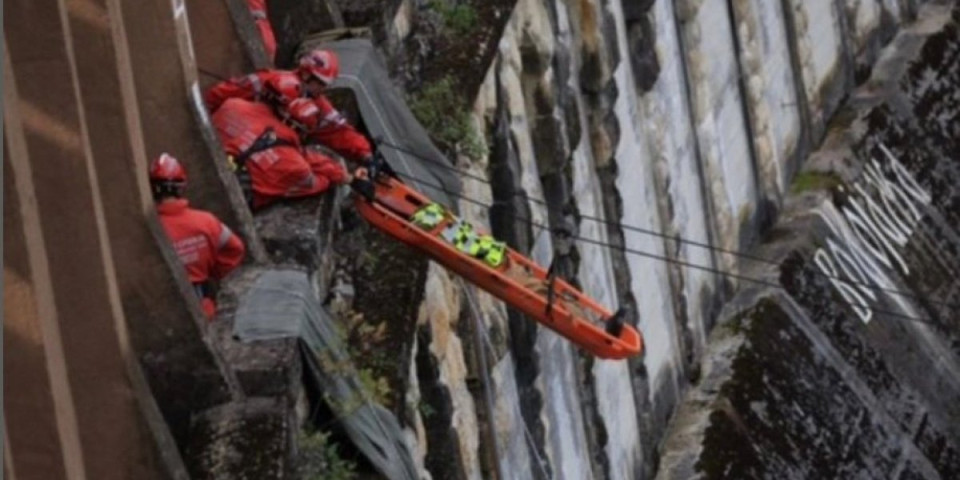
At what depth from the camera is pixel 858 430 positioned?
29.6 metres

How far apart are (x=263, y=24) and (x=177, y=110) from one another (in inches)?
109

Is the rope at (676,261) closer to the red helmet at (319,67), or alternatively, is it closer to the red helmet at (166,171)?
the red helmet at (319,67)

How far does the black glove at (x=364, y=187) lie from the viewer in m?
18.4

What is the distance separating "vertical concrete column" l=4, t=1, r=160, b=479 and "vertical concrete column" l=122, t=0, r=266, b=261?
1.61m

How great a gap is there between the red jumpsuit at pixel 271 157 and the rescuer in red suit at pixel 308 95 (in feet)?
0.31

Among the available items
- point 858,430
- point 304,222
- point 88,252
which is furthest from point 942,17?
point 88,252

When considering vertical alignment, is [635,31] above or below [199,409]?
below

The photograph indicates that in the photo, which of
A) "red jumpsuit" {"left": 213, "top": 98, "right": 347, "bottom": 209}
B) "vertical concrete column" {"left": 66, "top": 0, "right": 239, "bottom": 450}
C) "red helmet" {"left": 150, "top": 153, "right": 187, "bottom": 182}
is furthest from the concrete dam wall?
"red helmet" {"left": 150, "top": 153, "right": 187, "bottom": 182}

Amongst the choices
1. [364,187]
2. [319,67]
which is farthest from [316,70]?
[364,187]

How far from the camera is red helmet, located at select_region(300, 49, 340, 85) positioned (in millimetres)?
18406

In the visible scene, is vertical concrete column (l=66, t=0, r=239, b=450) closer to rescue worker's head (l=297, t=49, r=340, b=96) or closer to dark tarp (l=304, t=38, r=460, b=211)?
rescue worker's head (l=297, t=49, r=340, b=96)

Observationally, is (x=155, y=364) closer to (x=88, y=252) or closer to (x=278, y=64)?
(x=88, y=252)

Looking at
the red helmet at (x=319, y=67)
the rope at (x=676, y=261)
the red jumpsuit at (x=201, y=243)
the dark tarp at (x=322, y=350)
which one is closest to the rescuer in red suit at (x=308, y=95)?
the red helmet at (x=319, y=67)

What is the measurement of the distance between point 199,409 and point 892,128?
20.5 m
